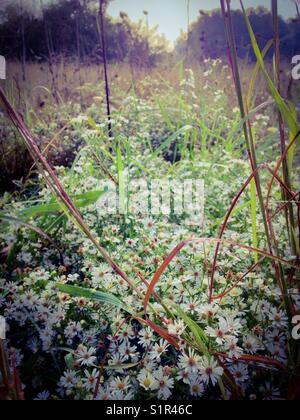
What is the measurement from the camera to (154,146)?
91.6 inches

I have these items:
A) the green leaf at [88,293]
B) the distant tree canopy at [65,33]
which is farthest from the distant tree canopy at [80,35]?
the green leaf at [88,293]

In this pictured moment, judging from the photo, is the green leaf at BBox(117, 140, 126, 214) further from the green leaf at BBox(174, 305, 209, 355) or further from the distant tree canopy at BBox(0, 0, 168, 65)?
the distant tree canopy at BBox(0, 0, 168, 65)

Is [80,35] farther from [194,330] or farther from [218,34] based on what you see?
[194,330]

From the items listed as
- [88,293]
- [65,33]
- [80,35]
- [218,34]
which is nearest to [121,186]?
[88,293]

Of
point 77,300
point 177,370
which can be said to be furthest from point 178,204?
point 177,370

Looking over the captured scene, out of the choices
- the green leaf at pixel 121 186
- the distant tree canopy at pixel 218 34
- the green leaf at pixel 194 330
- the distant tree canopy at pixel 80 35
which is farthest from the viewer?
the distant tree canopy at pixel 218 34

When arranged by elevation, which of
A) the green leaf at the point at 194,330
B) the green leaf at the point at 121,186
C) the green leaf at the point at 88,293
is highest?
the green leaf at the point at 121,186

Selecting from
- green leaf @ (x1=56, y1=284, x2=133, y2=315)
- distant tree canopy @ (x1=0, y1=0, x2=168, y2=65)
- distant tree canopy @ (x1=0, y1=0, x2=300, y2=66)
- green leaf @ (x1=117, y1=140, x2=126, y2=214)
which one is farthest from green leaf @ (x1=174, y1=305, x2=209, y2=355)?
distant tree canopy @ (x1=0, y1=0, x2=168, y2=65)

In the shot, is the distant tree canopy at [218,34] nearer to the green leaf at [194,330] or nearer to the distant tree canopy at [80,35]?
the distant tree canopy at [80,35]

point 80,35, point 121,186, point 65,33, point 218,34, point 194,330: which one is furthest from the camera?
point 218,34

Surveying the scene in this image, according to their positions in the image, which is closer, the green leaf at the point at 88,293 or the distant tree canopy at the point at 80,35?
the green leaf at the point at 88,293

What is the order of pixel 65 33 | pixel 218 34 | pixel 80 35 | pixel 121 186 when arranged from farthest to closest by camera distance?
pixel 218 34 → pixel 65 33 → pixel 80 35 → pixel 121 186

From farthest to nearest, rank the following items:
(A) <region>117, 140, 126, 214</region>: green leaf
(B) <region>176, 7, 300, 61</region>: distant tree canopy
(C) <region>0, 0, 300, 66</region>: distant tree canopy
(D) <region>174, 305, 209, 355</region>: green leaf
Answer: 1. (B) <region>176, 7, 300, 61</region>: distant tree canopy
2. (C) <region>0, 0, 300, 66</region>: distant tree canopy
3. (A) <region>117, 140, 126, 214</region>: green leaf
4. (D) <region>174, 305, 209, 355</region>: green leaf
